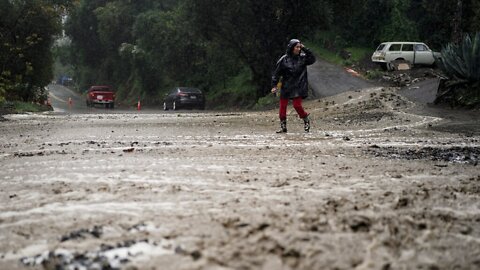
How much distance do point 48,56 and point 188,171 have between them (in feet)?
90.7

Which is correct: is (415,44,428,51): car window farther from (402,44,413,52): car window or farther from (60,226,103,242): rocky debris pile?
(60,226,103,242): rocky debris pile

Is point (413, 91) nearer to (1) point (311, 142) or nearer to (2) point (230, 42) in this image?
(2) point (230, 42)

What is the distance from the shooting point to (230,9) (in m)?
22.2

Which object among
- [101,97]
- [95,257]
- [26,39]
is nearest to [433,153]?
[95,257]

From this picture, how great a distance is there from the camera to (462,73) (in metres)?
12.7

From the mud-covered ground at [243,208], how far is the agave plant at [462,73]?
6795mm

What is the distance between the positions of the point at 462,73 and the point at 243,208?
11.5 metres

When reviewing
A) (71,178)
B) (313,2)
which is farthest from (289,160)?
(313,2)

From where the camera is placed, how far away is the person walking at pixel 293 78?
920 centimetres

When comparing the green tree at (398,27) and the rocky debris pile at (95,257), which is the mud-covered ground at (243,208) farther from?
the green tree at (398,27)

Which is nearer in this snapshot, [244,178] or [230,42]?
[244,178]

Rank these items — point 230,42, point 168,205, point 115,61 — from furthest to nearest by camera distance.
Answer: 1. point 115,61
2. point 230,42
3. point 168,205

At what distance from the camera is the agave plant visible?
1231cm

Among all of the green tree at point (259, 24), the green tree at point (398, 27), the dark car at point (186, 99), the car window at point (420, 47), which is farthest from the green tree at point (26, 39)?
the green tree at point (398, 27)
